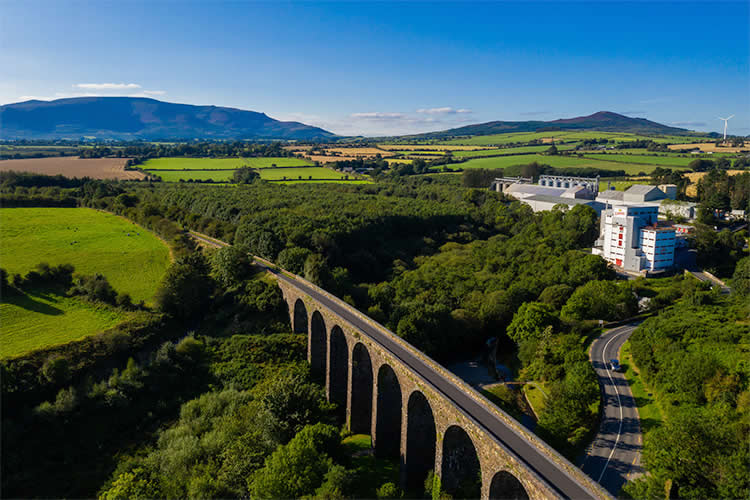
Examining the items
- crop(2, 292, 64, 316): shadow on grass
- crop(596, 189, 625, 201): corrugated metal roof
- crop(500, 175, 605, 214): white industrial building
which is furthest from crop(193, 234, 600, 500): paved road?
crop(596, 189, 625, 201): corrugated metal roof

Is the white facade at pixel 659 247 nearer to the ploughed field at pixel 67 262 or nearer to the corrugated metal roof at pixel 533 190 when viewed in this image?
the corrugated metal roof at pixel 533 190

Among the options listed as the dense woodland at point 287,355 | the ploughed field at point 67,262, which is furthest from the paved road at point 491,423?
the ploughed field at point 67,262

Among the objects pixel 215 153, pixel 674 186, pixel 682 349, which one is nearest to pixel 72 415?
pixel 682 349

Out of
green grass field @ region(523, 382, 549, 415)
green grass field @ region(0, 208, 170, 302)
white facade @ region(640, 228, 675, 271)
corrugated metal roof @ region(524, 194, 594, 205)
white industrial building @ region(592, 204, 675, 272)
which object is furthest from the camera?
corrugated metal roof @ region(524, 194, 594, 205)

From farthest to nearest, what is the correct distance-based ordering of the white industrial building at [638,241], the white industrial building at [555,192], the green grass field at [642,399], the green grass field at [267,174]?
the green grass field at [267,174], the white industrial building at [555,192], the white industrial building at [638,241], the green grass field at [642,399]

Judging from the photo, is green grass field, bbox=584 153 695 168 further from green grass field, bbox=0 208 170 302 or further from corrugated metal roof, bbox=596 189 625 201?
green grass field, bbox=0 208 170 302

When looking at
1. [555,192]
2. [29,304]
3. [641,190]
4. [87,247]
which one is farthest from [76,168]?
[641,190]

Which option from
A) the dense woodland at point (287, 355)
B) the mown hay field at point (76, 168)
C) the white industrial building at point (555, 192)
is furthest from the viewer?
the mown hay field at point (76, 168)
